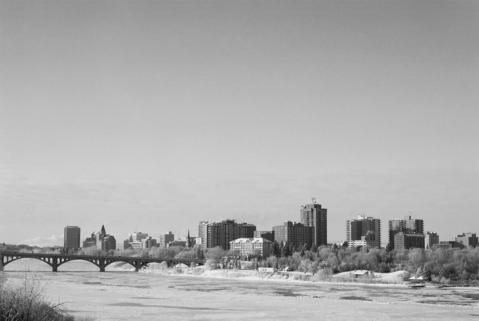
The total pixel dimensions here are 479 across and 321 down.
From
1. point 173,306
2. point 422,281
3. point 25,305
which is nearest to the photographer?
point 25,305

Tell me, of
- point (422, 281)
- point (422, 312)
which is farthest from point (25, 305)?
point (422, 281)

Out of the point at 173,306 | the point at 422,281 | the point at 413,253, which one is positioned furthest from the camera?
the point at 413,253

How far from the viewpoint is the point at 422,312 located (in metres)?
52.5

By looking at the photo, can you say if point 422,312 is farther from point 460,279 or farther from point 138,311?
point 460,279

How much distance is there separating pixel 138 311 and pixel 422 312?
23161 millimetres

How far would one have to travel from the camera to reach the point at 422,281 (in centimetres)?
13588

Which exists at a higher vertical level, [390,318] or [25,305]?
[25,305]

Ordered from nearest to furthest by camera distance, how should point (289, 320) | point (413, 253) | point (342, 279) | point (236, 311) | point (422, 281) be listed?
point (289, 320) < point (236, 311) < point (422, 281) < point (342, 279) < point (413, 253)

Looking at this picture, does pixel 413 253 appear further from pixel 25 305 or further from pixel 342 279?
pixel 25 305

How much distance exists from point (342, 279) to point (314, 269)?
85.1 ft

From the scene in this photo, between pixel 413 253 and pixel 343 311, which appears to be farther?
pixel 413 253

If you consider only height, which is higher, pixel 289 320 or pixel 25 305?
pixel 25 305

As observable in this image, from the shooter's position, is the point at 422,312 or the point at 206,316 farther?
the point at 422,312

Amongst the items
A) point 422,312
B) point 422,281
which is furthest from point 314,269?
point 422,312
